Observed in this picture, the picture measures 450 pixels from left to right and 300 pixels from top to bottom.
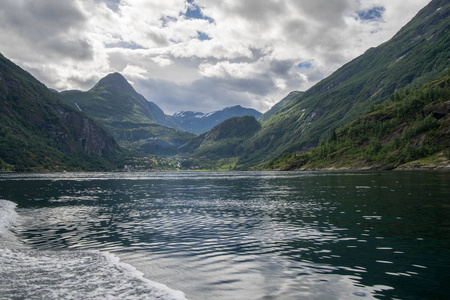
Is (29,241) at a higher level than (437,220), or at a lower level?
lower

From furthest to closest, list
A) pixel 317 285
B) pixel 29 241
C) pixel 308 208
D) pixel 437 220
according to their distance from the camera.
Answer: pixel 308 208 → pixel 437 220 → pixel 29 241 → pixel 317 285

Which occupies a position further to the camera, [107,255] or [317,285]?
[107,255]

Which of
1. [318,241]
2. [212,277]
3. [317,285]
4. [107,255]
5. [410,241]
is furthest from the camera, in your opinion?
[318,241]

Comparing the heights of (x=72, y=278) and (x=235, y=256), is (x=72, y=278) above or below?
above

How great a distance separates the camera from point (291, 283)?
48.4 feet

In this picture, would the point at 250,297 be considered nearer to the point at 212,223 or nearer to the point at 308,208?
the point at 212,223

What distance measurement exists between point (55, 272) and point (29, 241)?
12.9 m

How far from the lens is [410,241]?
2284 centimetres

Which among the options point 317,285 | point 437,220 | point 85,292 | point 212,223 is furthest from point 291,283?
point 437,220

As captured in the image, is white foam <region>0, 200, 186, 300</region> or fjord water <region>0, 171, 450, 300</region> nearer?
white foam <region>0, 200, 186, 300</region>

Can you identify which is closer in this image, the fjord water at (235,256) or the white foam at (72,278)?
the white foam at (72,278)

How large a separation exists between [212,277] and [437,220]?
27.5m

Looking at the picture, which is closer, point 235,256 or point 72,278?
point 72,278

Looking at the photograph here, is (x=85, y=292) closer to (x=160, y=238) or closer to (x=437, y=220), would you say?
(x=160, y=238)
